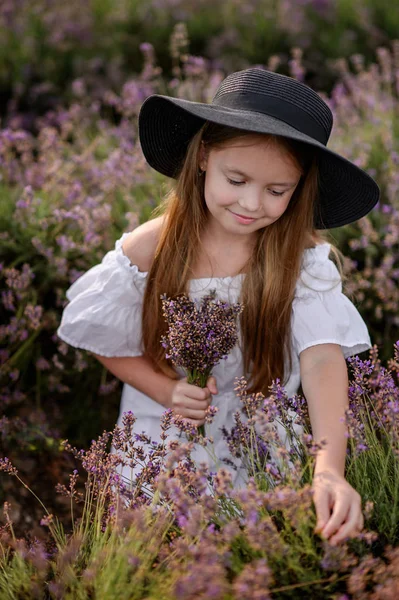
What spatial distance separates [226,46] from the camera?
620cm

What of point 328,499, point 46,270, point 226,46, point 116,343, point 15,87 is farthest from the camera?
point 226,46

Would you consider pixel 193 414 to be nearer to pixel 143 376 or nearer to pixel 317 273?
pixel 143 376

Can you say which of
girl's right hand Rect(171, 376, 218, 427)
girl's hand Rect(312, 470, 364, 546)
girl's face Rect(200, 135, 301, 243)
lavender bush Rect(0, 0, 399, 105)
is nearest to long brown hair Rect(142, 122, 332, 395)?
girl's face Rect(200, 135, 301, 243)

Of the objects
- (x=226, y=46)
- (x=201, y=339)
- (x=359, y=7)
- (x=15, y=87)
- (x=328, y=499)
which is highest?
(x=359, y=7)

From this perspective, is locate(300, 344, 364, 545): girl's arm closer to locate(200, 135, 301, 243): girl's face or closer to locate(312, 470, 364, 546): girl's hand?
locate(312, 470, 364, 546): girl's hand

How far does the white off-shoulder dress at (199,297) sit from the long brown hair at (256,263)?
0.16 feet

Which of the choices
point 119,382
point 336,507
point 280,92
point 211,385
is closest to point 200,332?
point 211,385

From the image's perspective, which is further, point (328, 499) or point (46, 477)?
point (46, 477)

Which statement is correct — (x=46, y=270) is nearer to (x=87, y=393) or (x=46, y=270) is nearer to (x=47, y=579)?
(x=87, y=393)

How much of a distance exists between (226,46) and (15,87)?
1.81 m

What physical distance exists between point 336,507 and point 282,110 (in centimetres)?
107

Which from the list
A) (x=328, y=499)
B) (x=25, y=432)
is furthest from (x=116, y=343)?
(x=328, y=499)

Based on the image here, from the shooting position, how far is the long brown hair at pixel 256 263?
7.74 ft

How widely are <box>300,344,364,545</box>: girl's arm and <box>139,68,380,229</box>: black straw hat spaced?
47 cm
